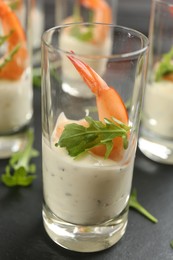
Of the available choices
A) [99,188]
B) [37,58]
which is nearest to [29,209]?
[99,188]

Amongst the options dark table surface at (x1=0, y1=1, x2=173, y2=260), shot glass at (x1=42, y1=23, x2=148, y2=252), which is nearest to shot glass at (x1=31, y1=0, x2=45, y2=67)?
dark table surface at (x1=0, y1=1, x2=173, y2=260)

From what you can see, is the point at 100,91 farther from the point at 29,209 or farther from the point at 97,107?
the point at 29,209

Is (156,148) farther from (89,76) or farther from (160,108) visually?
(89,76)

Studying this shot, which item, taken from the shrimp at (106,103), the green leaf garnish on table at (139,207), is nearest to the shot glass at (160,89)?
the green leaf garnish on table at (139,207)

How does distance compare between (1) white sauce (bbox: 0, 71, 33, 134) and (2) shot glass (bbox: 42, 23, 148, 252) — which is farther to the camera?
(1) white sauce (bbox: 0, 71, 33, 134)

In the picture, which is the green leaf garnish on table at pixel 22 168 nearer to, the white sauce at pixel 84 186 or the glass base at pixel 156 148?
the white sauce at pixel 84 186

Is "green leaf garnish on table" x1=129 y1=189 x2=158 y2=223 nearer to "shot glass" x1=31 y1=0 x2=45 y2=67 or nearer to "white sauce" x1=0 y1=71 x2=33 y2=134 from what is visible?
"white sauce" x1=0 y1=71 x2=33 y2=134

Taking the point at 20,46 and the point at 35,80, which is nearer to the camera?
the point at 20,46
